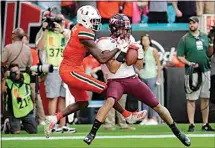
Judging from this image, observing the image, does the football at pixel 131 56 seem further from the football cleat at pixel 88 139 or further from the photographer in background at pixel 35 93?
the photographer in background at pixel 35 93

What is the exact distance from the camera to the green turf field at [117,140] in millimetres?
11180

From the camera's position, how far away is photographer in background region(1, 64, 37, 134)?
13.2 metres

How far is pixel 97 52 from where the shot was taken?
9.99 m

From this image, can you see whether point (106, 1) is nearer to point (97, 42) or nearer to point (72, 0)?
point (72, 0)

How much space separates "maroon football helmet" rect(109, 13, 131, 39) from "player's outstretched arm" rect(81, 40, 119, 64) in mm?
336

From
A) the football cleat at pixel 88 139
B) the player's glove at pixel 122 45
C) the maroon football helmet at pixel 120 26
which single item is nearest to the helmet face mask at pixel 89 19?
the maroon football helmet at pixel 120 26

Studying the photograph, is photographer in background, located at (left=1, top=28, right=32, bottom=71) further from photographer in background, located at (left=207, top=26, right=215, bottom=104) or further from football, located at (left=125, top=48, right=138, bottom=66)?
football, located at (left=125, top=48, right=138, bottom=66)

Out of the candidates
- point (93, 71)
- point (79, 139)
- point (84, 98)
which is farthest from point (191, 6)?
point (84, 98)

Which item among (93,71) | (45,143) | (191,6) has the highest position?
(191,6)

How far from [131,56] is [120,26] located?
0.42 m

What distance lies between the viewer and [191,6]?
16516 millimetres

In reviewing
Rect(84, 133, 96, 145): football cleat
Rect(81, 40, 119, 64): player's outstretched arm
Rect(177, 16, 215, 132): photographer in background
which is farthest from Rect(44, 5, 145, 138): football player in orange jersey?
Rect(177, 16, 215, 132): photographer in background

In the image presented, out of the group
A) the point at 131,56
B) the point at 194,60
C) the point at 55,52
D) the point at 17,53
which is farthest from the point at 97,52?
the point at 194,60

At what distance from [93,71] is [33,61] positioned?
1.16 meters
